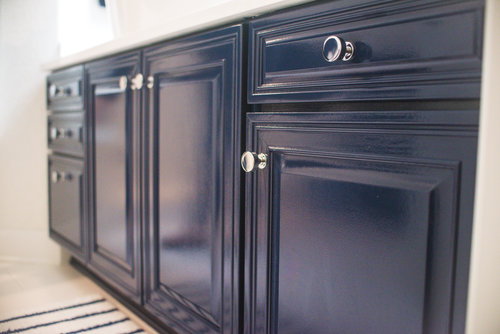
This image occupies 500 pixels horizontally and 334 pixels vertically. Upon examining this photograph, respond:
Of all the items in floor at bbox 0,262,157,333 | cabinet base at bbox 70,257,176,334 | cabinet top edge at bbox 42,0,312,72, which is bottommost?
floor at bbox 0,262,157,333

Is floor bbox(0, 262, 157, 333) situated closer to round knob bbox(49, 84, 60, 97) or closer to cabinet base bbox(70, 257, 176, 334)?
cabinet base bbox(70, 257, 176, 334)

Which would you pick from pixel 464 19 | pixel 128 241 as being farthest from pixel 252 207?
pixel 128 241

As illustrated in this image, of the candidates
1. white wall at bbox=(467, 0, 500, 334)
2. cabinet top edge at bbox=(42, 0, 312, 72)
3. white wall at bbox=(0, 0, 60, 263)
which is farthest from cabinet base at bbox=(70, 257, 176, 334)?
white wall at bbox=(467, 0, 500, 334)

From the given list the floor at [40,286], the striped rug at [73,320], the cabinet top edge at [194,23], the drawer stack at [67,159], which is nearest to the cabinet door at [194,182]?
the cabinet top edge at [194,23]

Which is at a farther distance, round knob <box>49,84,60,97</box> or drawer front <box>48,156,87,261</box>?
round knob <box>49,84,60,97</box>

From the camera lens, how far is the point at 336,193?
695 mm

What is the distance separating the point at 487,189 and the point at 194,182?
2.02 feet

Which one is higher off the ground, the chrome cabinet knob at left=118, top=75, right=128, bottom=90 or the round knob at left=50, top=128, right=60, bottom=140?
the chrome cabinet knob at left=118, top=75, right=128, bottom=90

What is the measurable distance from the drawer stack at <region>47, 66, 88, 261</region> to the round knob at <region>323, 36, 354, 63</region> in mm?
1128

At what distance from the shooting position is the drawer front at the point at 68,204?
162 centimetres

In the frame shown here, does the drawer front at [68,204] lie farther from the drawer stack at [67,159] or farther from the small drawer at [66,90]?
the small drawer at [66,90]

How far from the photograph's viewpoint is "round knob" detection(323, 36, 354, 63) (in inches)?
25.5

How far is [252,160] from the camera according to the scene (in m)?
0.82

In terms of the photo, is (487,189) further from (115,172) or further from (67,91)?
(67,91)
